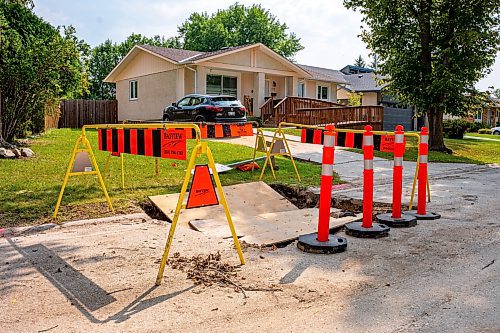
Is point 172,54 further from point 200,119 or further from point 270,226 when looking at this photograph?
point 270,226

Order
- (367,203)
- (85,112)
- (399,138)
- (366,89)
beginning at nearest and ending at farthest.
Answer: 1. (367,203)
2. (399,138)
3. (85,112)
4. (366,89)

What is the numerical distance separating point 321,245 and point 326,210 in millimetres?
393

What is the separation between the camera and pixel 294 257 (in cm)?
499

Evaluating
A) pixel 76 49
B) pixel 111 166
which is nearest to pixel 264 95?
pixel 76 49

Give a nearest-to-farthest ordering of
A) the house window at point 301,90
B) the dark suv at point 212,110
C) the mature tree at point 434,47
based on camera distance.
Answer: the mature tree at point 434,47
the dark suv at point 212,110
the house window at point 301,90

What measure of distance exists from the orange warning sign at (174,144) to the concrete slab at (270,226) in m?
1.16

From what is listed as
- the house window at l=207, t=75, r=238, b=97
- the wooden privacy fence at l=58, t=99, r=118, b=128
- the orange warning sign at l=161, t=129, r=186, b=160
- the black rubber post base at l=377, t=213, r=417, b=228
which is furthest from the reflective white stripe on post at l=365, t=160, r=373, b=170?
the wooden privacy fence at l=58, t=99, r=118, b=128

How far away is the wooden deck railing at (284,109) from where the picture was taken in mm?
26875

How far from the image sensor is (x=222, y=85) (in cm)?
2938

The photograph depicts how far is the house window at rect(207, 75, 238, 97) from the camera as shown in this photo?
2905cm

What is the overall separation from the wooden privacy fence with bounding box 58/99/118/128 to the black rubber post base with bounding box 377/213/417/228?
87.1 ft

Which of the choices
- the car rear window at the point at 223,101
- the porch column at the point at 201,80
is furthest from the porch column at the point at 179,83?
the car rear window at the point at 223,101

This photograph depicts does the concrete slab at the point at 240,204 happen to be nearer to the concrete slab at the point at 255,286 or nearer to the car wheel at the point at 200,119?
the concrete slab at the point at 255,286

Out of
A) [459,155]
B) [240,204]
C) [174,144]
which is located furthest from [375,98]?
[174,144]
